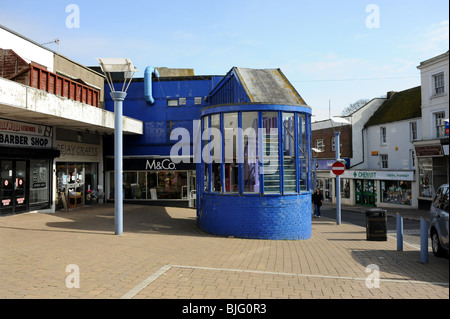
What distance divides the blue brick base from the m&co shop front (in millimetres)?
8306

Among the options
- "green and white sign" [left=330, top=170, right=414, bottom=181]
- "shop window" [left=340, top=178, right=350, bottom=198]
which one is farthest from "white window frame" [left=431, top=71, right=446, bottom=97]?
"shop window" [left=340, top=178, right=350, bottom=198]

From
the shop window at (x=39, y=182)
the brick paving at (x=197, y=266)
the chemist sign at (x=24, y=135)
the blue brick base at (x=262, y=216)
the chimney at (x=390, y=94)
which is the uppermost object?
the chimney at (x=390, y=94)

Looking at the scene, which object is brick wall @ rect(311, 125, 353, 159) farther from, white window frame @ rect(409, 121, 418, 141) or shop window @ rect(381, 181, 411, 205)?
white window frame @ rect(409, 121, 418, 141)

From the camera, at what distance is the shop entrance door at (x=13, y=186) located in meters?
13.4

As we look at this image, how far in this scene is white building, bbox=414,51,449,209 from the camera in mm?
21719

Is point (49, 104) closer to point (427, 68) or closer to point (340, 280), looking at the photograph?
point (340, 280)

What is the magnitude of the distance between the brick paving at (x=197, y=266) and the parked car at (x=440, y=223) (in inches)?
11.2

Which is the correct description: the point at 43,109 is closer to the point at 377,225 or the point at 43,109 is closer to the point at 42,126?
the point at 42,126

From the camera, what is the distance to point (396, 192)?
25.8 meters

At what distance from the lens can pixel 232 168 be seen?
1170 cm

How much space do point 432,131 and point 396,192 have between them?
5.42 meters

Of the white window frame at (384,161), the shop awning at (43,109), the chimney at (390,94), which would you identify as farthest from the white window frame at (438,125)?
the shop awning at (43,109)

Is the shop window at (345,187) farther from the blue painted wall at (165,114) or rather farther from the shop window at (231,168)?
the shop window at (231,168)

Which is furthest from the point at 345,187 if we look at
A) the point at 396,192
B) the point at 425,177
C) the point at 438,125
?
the point at 438,125
